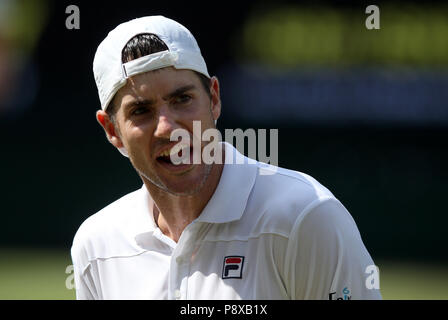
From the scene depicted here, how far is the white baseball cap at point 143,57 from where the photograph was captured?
2551 mm

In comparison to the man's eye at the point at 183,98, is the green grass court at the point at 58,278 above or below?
below

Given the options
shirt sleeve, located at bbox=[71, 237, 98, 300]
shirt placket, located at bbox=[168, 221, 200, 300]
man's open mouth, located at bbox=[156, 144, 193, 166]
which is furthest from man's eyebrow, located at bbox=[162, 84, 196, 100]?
shirt sleeve, located at bbox=[71, 237, 98, 300]

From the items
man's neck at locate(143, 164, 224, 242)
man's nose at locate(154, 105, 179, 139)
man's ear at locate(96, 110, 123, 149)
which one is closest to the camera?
man's nose at locate(154, 105, 179, 139)

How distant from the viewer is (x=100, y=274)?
2773mm

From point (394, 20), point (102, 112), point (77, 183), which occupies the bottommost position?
point (77, 183)

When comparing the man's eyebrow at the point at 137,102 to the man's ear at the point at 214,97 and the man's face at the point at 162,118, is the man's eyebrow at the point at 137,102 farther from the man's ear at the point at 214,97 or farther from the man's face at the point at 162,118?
the man's ear at the point at 214,97

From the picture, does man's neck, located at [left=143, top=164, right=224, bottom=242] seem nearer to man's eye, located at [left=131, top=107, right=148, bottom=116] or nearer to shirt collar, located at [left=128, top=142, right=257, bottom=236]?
shirt collar, located at [left=128, top=142, right=257, bottom=236]

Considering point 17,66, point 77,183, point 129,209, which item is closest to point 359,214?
point 77,183

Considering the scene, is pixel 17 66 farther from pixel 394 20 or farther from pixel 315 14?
pixel 394 20

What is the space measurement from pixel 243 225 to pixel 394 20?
6.31 meters

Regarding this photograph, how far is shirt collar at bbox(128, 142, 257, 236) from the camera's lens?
8.51 feet

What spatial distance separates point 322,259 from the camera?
2.42 m

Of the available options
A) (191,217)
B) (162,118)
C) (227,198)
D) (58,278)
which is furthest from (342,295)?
(58,278)

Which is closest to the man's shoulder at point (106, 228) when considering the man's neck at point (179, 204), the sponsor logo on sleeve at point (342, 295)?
the man's neck at point (179, 204)
